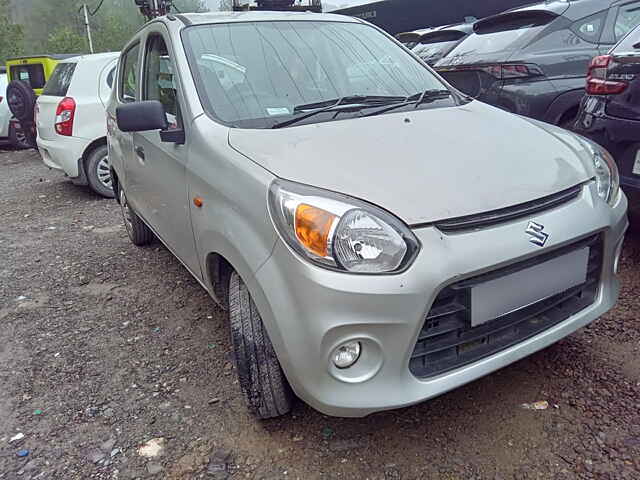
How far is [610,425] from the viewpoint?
2.08 metres

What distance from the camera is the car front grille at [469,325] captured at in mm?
1796

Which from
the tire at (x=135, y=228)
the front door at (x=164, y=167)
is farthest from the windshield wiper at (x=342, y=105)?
the tire at (x=135, y=228)

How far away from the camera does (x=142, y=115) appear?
2.50 meters

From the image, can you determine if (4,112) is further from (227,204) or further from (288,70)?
(227,204)

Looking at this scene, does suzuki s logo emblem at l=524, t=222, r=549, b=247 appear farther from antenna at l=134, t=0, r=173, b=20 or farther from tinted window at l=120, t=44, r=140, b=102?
antenna at l=134, t=0, r=173, b=20

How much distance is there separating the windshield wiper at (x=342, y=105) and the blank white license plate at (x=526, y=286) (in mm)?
1120

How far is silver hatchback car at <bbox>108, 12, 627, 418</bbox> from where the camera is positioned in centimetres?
173

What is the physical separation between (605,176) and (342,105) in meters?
1.19

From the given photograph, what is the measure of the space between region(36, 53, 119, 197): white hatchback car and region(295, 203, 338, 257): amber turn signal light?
4974mm

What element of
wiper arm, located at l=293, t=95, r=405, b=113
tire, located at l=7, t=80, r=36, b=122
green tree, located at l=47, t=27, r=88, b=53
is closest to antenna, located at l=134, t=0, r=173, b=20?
tire, located at l=7, t=80, r=36, b=122

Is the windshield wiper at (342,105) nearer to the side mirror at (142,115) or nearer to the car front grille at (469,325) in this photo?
the side mirror at (142,115)

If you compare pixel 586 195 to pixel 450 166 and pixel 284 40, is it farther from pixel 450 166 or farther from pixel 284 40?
pixel 284 40

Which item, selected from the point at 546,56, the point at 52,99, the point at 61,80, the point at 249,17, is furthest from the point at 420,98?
the point at 61,80

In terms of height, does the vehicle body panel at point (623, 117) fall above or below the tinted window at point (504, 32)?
below
